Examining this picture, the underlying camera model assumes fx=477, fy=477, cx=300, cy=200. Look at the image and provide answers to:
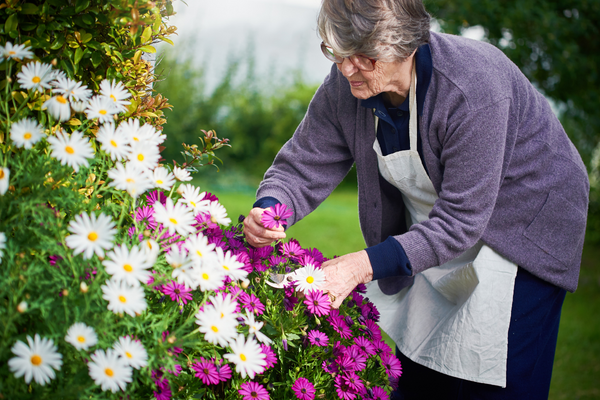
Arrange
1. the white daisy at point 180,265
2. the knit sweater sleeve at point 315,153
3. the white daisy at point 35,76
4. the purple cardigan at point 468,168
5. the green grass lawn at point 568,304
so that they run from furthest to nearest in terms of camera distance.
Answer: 1. the green grass lawn at point 568,304
2. the knit sweater sleeve at point 315,153
3. the purple cardigan at point 468,168
4. the white daisy at point 35,76
5. the white daisy at point 180,265

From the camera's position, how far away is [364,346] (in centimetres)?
125

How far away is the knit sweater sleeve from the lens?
1755mm

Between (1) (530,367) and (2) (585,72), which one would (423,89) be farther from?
(2) (585,72)

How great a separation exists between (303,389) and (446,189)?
29.0 inches

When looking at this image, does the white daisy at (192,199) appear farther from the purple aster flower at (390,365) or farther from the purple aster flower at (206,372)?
the purple aster flower at (390,365)

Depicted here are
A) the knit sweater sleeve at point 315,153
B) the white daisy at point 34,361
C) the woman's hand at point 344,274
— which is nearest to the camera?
the white daisy at point 34,361

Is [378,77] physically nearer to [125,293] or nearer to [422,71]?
[422,71]

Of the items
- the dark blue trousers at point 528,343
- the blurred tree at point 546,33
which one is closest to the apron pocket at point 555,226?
the dark blue trousers at point 528,343

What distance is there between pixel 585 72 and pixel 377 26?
3501mm

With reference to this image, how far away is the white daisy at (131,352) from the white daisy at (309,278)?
0.48 meters

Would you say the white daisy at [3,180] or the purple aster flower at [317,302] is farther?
the purple aster flower at [317,302]

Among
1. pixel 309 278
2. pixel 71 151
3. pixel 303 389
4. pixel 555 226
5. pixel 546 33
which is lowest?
pixel 546 33

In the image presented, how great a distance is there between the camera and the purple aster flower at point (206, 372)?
39.7 inches

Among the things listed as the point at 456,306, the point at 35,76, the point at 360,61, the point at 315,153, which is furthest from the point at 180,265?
the point at 456,306
